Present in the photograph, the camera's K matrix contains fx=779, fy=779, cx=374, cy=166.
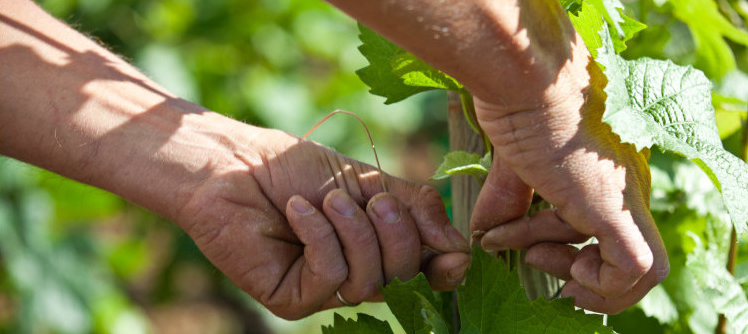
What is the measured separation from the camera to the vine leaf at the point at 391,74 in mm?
906

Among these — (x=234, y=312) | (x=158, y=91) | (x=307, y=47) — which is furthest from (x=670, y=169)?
(x=234, y=312)

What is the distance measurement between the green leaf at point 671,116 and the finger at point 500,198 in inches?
5.9

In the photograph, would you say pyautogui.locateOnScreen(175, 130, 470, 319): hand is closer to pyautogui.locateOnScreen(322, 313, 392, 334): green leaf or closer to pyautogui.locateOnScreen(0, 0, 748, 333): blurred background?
pyautogui.locateOnScreen(322, 313, 392, 334): green leaf

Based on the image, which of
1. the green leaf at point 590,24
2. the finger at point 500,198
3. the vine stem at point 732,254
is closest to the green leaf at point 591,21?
the green leaf at point 590,24

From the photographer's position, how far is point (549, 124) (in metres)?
0.74

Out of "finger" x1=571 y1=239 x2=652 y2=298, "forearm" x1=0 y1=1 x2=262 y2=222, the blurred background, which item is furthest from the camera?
the blurred background

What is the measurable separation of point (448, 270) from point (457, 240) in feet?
0.16

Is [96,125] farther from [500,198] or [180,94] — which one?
[180,94]

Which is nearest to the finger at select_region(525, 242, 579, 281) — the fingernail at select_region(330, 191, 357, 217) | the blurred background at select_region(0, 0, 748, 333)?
the fingernail at select_region(330, 191, 357, 217)

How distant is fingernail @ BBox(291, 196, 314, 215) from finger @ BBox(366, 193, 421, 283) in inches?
3.0

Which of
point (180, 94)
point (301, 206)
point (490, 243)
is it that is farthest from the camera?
point (180, 94)

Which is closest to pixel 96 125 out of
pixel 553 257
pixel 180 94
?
pixel 553 257

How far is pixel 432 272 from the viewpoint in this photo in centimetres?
102

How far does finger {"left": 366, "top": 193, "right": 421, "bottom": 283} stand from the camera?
101 centimetres
